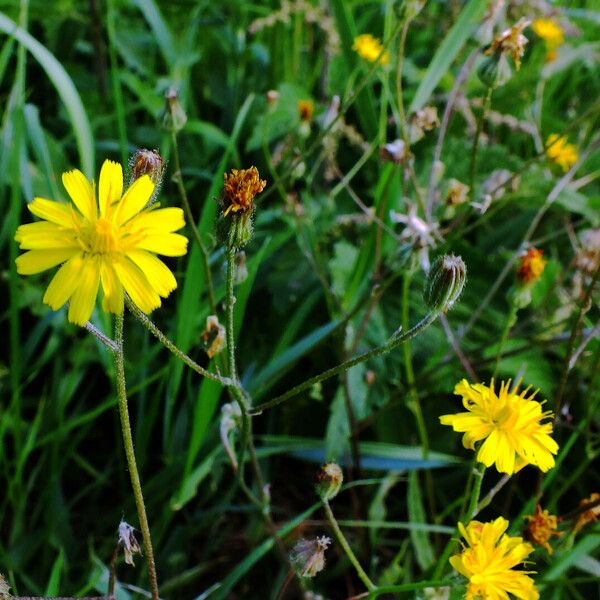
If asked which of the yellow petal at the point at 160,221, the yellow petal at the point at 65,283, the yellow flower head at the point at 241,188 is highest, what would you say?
the yellow flower head at the point at 241,188

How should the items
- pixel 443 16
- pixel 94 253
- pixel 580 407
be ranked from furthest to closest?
pixel 443 16
pixel 580 407
pixel 94 253

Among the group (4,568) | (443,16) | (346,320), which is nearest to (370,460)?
(346,320)

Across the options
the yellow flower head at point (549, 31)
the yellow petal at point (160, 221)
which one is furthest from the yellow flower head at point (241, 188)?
the yellow flower head at point (549, 31)

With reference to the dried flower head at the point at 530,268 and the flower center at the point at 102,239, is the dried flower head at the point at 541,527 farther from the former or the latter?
the flower center at the point at 102,239

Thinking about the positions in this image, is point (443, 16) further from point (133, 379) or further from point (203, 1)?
point (133, 379)

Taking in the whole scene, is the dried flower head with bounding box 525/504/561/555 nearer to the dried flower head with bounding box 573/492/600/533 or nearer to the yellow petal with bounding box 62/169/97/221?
the dried flower head with bounding box 573/492/600/533

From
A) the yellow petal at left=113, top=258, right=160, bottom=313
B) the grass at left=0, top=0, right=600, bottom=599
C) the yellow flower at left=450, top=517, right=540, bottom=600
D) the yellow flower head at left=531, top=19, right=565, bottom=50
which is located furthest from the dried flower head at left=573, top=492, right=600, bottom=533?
the yellow flower head at left=531, top=19, right=565, bottom=50

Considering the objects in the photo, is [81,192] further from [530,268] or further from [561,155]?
[561,155]
